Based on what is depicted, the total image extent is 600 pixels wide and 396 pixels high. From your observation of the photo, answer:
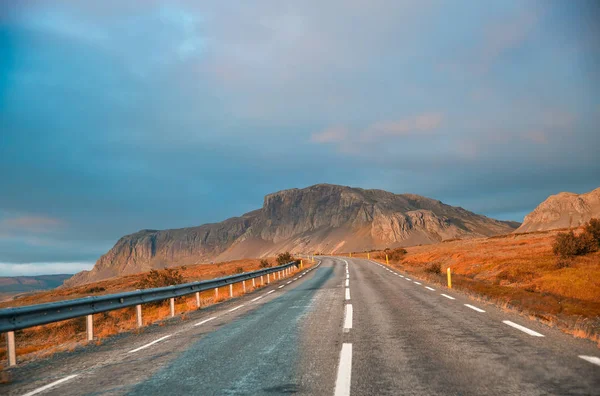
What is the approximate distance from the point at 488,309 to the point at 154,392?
8.85 m

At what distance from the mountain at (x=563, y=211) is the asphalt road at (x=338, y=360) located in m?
173

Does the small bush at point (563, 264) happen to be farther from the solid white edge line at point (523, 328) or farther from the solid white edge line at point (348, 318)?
the solid white edge line at point (523, 328)

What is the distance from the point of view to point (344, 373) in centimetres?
489

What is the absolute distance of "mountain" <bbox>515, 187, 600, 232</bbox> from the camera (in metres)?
153

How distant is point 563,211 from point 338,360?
7445 inches

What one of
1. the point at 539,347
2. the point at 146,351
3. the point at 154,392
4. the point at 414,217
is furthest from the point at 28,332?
the point at 414,217

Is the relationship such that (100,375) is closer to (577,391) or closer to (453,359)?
(453,359)

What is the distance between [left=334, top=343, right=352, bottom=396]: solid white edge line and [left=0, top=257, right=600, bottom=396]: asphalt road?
2 centimetres

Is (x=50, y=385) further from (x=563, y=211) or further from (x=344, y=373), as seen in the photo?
(x=563, y=211)

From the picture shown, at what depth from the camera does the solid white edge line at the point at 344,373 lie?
423 centimetres

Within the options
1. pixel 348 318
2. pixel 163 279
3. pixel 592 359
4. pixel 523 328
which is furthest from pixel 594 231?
pixel 163 279

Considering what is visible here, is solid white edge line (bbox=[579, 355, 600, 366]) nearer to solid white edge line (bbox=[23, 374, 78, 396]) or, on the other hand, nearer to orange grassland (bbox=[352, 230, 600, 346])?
orange grassland (bbox=[352, 230, 600, 346])

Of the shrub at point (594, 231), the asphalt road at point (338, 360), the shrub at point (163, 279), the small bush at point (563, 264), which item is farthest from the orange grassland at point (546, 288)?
the shrub at point (163, 279)

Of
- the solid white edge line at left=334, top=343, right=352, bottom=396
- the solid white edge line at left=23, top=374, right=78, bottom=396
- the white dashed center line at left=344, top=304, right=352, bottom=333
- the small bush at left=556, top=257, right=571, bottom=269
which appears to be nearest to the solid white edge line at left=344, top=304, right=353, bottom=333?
the white dashed center line at left=344, top=304, right=352, bottom=333
